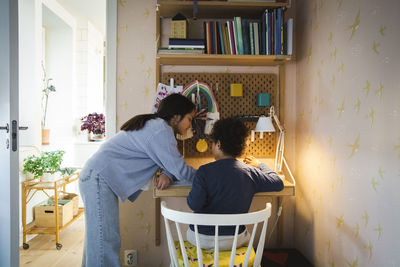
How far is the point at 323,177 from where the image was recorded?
1.63 meters

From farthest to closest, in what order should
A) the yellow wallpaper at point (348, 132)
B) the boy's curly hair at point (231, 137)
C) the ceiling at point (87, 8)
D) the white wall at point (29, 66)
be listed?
the ceiling at point (87, 8), the white wall at point (29, 66), the boy's curly hair at point (231, 137), the yellow wallpaper at point (348, 132)

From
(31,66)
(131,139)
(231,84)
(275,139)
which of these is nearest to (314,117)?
(275,139)

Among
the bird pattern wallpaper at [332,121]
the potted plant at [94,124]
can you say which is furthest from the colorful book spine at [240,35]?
the potted plant at [94,124]

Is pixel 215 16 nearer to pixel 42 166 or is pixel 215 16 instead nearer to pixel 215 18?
pixel 215 18

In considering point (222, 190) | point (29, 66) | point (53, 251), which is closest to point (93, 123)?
point (29, 66)

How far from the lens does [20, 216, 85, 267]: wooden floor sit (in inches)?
84.0

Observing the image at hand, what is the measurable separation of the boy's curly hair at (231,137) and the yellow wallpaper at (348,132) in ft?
1.87

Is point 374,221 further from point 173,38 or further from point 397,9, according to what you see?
point 173,38

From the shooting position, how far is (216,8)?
183cm

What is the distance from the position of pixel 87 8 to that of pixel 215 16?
2083mm

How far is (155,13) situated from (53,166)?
1696mm

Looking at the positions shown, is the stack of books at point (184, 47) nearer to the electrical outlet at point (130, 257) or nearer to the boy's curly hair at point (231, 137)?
the boy's curly hair at point (231, 137)

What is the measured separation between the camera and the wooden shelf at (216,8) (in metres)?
1.74

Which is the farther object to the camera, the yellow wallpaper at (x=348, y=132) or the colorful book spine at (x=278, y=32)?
the colorful book spine at (x=278, y=32)
